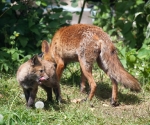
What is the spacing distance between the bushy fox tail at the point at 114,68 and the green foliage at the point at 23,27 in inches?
93.9

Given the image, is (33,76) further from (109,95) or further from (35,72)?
(109,95)

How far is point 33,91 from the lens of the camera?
6.38 metres

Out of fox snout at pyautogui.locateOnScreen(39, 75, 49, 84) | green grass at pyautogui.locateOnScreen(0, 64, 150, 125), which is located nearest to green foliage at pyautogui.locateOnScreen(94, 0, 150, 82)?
green grass at pyautogui.locateOnScreen(0, 64, 150, 125)

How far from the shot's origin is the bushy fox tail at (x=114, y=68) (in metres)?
6.84

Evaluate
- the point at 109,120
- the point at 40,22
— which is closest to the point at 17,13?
the point at 40,22

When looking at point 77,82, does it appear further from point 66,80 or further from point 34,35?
point 34,35

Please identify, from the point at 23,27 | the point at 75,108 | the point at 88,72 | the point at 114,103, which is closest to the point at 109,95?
the point at 114,103

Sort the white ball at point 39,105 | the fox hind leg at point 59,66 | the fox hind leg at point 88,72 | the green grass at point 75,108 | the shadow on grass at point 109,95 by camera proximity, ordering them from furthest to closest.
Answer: the fox hind leg at point 59,66, the shadow on grass at point 109,95, the fox hind leg at point 88,72, the white ball at point 39,105, the green grass at point 75,108

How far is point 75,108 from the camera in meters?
6.41

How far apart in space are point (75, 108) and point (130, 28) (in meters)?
4.09

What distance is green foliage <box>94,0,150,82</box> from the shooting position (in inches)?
338

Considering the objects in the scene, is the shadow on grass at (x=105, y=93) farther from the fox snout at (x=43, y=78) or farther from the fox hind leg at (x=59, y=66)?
the fox snout at (x=43, y=78)

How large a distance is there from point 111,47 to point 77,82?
1.33m

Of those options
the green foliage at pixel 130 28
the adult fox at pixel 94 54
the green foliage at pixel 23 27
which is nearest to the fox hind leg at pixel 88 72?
the adult fox at pixel 94 54
